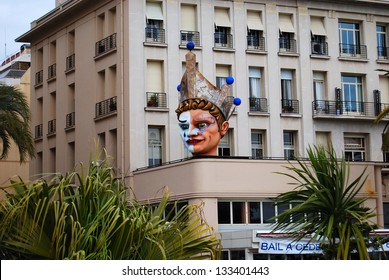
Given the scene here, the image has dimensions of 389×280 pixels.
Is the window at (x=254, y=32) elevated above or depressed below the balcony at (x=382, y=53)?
above

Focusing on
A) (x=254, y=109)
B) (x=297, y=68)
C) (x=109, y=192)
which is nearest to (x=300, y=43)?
(x=297, y=68)

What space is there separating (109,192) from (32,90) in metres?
43.9

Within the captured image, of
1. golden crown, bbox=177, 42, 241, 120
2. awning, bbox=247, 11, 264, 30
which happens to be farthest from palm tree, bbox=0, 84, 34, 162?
awning, bbox=247, 11, 264, 30

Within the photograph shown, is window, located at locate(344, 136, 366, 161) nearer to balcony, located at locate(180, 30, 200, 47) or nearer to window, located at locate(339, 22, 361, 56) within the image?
window, located at locate(339, 22, 361, 56)

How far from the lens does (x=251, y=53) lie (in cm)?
4938

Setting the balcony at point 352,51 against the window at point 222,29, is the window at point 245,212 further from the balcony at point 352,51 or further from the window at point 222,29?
the balcony at point 352,51

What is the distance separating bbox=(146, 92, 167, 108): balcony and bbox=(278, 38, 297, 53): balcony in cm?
746

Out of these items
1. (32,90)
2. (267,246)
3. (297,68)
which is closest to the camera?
(267,246)

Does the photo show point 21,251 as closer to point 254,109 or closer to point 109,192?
point 109,192

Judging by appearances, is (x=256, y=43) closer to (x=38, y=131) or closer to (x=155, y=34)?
(x=155, y=34)

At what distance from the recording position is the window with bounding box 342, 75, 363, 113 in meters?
51.1

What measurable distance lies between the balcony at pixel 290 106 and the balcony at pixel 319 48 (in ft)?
9.95

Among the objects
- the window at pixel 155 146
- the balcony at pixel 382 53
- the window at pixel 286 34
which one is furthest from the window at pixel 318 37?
the window at pixel 155 146

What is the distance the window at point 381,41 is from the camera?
52.7 meters
